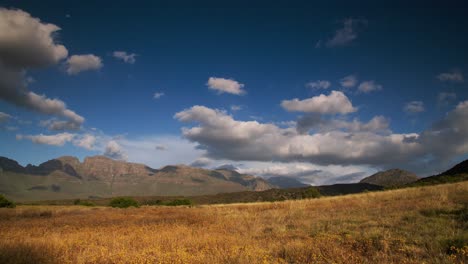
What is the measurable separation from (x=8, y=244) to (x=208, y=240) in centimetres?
617

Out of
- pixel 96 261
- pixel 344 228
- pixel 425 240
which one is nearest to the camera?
pixel 96 261

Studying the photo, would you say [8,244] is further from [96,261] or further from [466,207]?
[466,207]

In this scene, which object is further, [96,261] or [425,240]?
[425,240]

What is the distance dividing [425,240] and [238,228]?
24.6ft

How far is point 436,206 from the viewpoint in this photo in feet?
44.4

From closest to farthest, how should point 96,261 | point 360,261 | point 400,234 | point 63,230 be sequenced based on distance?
point 360,261 < point 96,261 < point 400,234 < point 63,230

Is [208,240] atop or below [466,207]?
below

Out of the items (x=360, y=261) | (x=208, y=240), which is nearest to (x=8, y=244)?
(x=208, y=240)

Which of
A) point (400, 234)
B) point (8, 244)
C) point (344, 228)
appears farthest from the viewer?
point (344, 228)

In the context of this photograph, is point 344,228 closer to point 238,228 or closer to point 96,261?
point 238,228

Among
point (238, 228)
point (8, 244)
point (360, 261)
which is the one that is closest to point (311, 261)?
point (360, 261)

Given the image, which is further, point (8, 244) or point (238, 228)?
point (238, 228)

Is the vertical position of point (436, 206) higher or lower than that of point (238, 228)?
higher

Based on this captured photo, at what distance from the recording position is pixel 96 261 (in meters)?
7.61
